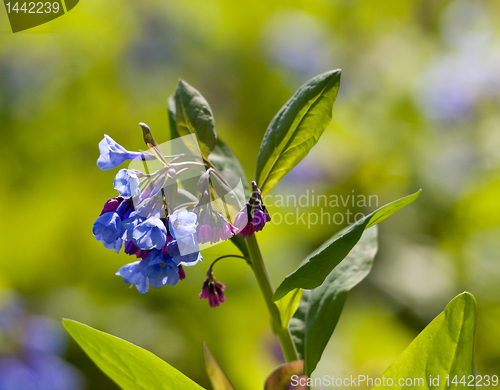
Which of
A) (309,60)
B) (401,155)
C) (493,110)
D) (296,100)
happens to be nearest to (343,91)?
(309,60)

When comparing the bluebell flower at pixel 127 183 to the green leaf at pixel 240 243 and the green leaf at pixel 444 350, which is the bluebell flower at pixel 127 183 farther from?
the green leaf at pixel 444 350

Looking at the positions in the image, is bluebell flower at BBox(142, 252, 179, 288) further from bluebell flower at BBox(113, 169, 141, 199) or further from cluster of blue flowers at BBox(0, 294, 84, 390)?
cluster of blue flowers at BBox(0, 294, 84, 390)

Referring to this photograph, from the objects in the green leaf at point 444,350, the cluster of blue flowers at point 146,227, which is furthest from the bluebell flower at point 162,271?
the green leaf at point 444,350

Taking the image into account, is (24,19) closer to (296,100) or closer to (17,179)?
(17,179)

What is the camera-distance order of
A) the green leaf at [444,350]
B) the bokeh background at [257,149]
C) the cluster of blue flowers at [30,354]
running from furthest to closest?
the bokeh background at [257,149] < the cluster of blue flowers at [30,354] < the green leaf at [444,350]

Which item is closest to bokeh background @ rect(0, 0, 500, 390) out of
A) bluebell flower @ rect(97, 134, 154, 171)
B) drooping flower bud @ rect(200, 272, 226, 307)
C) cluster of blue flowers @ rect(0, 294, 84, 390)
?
cluster of blue flowers @ rect(0, 294, 84, 390)
